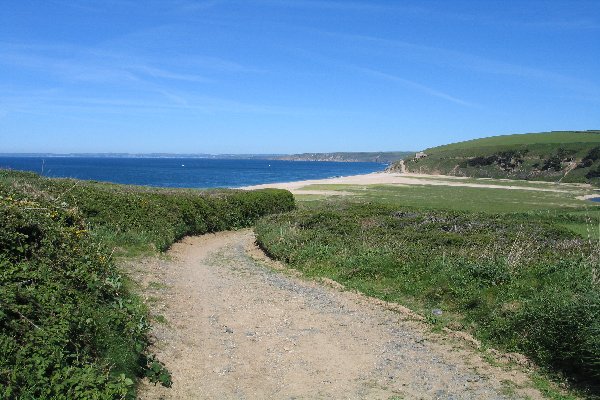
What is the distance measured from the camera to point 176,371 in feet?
27.3

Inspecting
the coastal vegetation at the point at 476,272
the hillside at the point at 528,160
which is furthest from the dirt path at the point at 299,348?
the hillside at the point at 528,160

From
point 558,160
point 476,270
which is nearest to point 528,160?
point 558,160

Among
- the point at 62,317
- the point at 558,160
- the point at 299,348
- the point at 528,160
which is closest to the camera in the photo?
the point at 62,317

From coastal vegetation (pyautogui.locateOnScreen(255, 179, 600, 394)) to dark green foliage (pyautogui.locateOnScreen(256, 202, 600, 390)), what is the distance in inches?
0.9

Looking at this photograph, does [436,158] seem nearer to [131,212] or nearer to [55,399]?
[131,212]

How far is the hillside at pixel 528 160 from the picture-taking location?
4593 inches

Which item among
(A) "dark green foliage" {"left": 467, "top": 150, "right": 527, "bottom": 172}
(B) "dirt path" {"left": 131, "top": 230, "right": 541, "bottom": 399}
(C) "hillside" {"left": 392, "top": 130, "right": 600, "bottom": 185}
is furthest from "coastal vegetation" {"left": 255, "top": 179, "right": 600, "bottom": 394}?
(A) "dark green foliage" {"left": 467, "top": 150, "right": 527, "bottom": 172}

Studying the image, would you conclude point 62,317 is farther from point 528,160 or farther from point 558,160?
point 528,160

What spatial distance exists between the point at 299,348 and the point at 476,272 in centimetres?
543

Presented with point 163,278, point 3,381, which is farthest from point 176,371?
point 163,278

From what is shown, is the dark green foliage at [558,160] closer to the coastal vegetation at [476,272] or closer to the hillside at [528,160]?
the hillside at [528,160]

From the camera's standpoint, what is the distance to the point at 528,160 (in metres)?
133

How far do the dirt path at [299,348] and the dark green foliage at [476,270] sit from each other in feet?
2.93

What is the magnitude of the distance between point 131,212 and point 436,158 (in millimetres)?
145356
